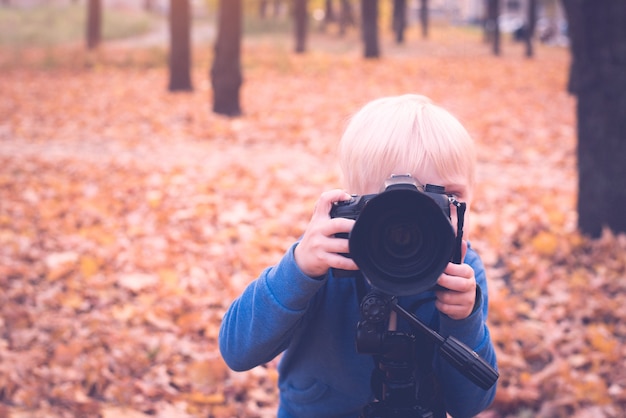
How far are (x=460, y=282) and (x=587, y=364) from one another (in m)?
2.19

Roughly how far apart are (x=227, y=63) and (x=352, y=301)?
29.9 ft

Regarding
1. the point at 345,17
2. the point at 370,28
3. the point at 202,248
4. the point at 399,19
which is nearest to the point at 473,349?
the point at 202,248

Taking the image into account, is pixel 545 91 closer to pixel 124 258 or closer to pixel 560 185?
pixel 560 185

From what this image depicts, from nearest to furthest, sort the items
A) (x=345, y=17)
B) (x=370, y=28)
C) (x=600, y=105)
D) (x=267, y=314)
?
(x=267, y=314) → (x=600, y=105) → (x=370, y=28) → (x=345, y=17)

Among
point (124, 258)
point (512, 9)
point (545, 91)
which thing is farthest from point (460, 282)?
point (512, 9)

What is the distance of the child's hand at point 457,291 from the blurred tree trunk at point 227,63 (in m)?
9.07

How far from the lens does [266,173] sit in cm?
669

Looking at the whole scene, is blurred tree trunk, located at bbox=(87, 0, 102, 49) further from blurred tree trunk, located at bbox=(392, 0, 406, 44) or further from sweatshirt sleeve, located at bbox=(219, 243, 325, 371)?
sweatshirt sleeve, located at bbox=(219, 243, 325, 371)

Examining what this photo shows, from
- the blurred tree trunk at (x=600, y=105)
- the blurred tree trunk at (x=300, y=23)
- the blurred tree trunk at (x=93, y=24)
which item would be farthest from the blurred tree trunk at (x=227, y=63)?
the blurred tree trunk at (x=93, y=24)

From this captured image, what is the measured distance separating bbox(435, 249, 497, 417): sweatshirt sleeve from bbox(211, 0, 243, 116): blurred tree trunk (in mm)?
8807

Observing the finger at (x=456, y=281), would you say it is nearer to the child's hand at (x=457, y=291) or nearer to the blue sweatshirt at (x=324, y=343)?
the child's hand at (x=457, y=291)

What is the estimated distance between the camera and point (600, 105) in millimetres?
4273

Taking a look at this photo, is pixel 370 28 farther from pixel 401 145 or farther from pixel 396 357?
pixel 396 357

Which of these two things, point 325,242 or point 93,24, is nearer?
point 325,242
